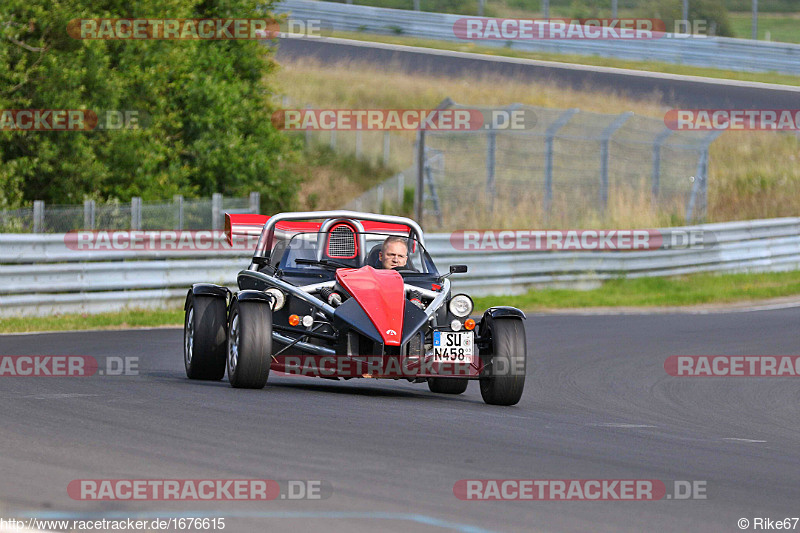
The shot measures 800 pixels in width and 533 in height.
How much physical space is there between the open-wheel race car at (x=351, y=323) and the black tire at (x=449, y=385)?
11mm

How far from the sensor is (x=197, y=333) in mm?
10250

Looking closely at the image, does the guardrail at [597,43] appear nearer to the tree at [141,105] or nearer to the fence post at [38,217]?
the tree at [141,105]

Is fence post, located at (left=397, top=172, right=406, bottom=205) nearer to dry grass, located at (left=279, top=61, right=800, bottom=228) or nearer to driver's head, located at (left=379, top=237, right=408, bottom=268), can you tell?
dry grass, located at (left=279, top=61, right=800, bottom=228)

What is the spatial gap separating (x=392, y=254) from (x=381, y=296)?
3.53 feet

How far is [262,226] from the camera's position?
37.2 feet

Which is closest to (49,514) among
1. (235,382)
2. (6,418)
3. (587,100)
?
(6,418)

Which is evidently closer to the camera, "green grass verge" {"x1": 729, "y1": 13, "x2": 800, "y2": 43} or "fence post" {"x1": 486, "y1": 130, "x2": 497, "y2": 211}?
"fence post" {"x1": 486, "y1": 130, "x2": 497, "y2": 211}

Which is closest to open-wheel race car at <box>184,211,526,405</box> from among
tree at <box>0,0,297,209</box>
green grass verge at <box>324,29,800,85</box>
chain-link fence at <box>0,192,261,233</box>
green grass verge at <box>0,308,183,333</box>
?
green grass verge at <box>0,308,183,333</box>

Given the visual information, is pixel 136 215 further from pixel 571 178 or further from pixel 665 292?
pixel 571 178

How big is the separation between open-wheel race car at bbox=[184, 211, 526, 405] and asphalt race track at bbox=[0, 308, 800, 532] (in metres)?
0.27

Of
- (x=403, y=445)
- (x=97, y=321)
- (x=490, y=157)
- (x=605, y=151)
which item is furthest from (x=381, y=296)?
(x=605, y=151)

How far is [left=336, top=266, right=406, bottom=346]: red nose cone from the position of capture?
30.0 ft

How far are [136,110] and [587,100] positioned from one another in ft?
56.6

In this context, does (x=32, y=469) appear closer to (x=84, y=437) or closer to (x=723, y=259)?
(x=84, y=437)
